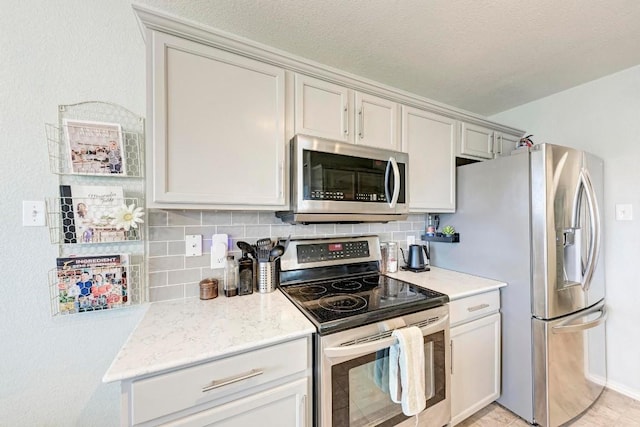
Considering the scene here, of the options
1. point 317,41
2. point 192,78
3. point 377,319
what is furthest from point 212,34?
point 377,319

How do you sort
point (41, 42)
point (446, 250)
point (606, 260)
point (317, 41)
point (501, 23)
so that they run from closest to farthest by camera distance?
1. point (41, 42)
2. point (501, 23)
3. point (317, 41)
4. point (606, 260)
5. point (446, 250)

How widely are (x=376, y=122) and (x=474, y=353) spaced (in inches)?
61.8

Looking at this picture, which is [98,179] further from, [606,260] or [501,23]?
[606,260]

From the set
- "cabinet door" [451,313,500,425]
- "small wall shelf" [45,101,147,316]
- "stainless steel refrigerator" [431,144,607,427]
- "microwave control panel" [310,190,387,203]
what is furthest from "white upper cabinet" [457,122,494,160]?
"small wall shelf" [45,101,147,316]

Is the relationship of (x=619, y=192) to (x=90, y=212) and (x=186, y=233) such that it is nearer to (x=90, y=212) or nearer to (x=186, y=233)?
(x=186, y=233)

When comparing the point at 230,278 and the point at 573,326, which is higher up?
the point at 230,278

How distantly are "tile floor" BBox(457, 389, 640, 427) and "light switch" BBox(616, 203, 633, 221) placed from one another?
128 cm

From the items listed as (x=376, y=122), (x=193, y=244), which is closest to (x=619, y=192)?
(x=376, y=122)

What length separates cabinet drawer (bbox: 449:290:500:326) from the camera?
4.83 feet

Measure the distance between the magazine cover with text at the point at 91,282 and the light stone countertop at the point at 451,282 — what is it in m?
1.64

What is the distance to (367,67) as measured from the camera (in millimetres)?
1773

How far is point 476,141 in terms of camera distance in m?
2.12

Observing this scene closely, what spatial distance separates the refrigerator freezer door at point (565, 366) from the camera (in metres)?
1.47

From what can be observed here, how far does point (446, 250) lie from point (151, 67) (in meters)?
2.20
